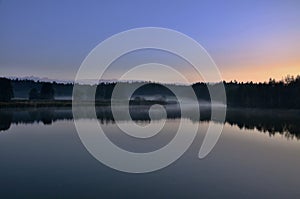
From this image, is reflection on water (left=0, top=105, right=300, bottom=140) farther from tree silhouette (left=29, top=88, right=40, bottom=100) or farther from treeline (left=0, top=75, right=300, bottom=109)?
tree silhouette (left=29, top=88, right=40, bottom=100)

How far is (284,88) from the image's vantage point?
224ft

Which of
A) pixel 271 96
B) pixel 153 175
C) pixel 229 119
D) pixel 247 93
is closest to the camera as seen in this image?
pixel 153 175

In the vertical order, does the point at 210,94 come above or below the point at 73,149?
above

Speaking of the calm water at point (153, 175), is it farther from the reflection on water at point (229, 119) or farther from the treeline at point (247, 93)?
the treeline at point (247, 93)

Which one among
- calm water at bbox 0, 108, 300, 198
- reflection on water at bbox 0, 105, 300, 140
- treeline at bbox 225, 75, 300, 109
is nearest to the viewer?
calm water at bbox 0, 108, 300, 198

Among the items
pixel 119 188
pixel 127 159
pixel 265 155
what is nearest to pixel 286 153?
pixel 265 155

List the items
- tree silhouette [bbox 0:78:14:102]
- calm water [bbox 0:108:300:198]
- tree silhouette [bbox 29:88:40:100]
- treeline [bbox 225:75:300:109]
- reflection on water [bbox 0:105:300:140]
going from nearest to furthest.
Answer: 1. calm water [bbox 0:108:300:198]
2. reflection on water [bbox 0:105:300:140]
3. tree silhouette [bbox 0:78:14:102]
4. treeline [bbox 225:75:300:109]
5. tree silhouette [bbox 29:88:40:100]

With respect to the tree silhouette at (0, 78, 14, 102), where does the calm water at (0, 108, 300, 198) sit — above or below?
below

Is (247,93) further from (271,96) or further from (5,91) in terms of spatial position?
(5,91)

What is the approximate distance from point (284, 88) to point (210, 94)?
67.6m

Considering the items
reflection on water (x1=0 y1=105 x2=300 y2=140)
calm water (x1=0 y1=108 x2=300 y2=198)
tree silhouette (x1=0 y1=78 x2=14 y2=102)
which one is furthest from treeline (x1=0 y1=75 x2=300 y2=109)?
calm water (x1=0 y1=108 x2=300 y2=198)

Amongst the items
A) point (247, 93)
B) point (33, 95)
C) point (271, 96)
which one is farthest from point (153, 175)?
Answer: point (33, 95)

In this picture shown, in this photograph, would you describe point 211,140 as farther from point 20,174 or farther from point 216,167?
point 20,174

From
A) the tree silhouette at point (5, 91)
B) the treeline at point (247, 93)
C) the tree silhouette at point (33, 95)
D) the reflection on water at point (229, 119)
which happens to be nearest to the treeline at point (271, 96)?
the treeline at point (247, 93)
